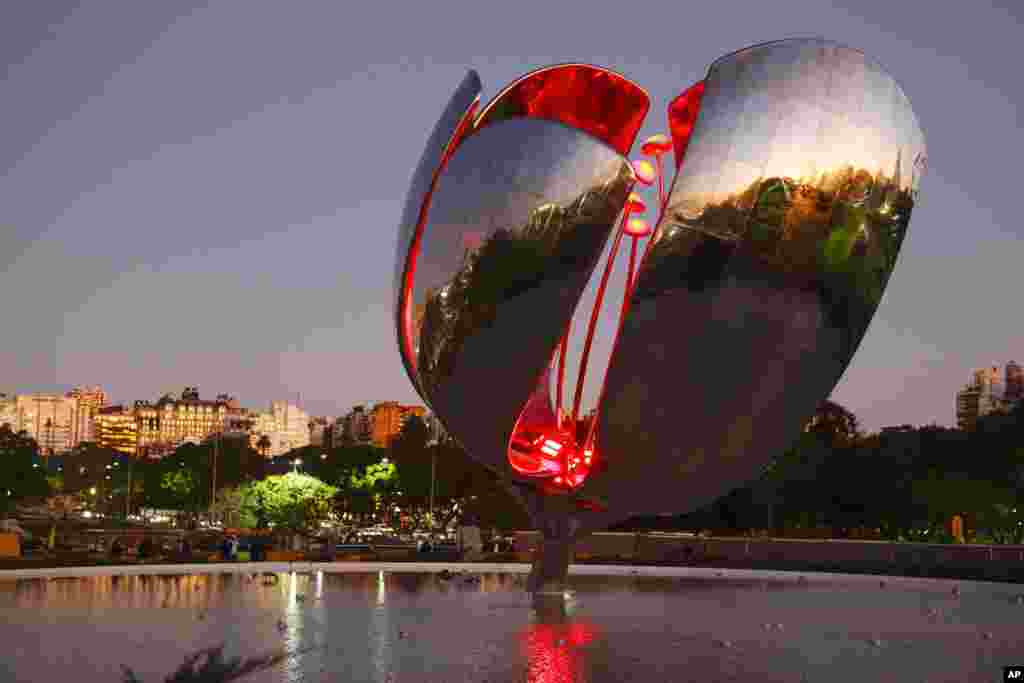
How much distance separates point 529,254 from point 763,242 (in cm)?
299

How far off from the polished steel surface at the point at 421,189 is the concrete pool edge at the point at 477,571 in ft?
38.6

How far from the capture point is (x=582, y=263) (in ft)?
51.2

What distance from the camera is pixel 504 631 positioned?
15375 millimetres

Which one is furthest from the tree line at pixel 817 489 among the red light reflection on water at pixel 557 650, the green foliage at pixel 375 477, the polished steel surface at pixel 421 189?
the red light reflection on water at pixel 557 650

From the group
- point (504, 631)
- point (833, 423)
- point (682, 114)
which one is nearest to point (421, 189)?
point (682, 114)

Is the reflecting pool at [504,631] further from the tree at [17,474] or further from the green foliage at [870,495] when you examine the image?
the tree at [17,474]

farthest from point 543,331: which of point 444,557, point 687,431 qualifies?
point 444,557

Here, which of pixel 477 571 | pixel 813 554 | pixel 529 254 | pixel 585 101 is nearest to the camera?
pixel 529 254

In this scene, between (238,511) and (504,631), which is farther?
(238,511)

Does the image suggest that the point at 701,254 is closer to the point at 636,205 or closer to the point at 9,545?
the point at 636,205

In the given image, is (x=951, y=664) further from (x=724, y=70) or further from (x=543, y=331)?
(x=724, y=70)

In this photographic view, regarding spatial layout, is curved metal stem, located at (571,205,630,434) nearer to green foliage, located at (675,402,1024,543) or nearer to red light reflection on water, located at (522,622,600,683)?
red light reflection on water, located at (522,622,600,683)

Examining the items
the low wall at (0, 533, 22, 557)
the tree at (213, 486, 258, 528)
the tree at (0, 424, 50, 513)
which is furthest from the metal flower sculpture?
the tree at (0, 424, 50, 513)

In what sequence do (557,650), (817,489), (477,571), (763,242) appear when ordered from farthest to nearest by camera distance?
(817,489)
(477,571)
(763,242)
(557,650)
